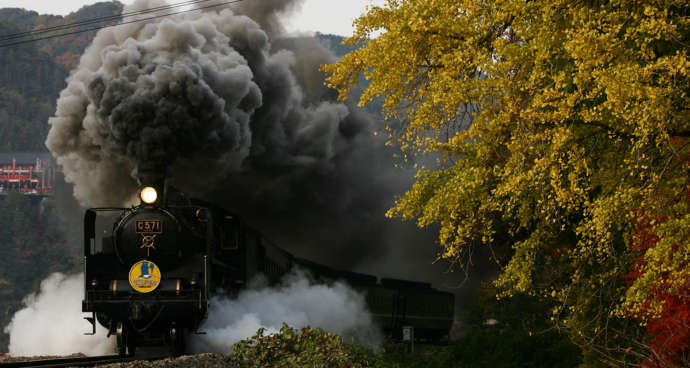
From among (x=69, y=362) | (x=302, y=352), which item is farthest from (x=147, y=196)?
(x=302, y=352)

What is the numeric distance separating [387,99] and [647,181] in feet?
14.2

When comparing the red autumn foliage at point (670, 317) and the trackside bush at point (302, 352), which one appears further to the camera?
the trackside bush at point (302, 352)

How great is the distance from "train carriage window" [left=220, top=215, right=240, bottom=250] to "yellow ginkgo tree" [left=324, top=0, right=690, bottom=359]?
3050 millimetres

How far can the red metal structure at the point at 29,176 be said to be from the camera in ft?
254

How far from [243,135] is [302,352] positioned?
1126 centimetres

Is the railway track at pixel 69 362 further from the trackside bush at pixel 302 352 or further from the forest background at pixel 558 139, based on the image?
the forest background at pixel 558 139

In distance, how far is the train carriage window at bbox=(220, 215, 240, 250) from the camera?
13.3 m

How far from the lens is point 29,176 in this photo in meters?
78.4

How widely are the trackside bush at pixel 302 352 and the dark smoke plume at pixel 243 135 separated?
6.72 metres

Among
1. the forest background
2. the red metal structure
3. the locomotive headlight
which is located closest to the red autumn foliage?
the forest background

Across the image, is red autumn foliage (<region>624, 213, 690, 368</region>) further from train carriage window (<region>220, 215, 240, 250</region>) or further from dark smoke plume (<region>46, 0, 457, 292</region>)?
dark smoke plume (<region>46, 0, 457, 292</region>)

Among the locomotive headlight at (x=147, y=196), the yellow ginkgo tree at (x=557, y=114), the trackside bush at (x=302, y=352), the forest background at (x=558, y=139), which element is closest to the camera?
the yellow ginkgo tree at (x=557, y=114)

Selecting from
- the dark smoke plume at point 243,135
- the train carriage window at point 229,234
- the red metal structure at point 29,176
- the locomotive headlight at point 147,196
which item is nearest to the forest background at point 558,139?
the train carriage window at point 229,234

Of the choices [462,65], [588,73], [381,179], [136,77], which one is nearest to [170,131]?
[136,77]
